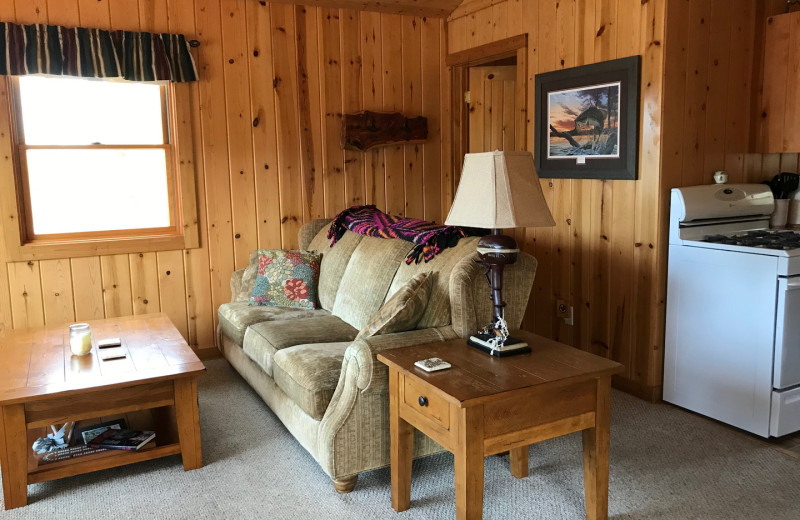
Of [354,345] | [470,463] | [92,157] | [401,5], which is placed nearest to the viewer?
[470,463]

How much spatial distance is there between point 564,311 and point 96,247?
9.68 feet

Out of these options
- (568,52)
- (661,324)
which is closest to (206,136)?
(568,52)

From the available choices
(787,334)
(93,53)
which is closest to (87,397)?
(93,53)

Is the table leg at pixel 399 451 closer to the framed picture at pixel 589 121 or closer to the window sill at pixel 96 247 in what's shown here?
the framed picture at pixel 589 121

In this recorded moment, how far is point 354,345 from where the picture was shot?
2.55 metres

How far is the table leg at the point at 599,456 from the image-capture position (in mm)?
2266

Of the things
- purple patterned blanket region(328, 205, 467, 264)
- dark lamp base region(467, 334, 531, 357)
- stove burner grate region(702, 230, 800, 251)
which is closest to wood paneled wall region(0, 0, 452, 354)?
purple patterned blanket region(328, 205, 467, 264)

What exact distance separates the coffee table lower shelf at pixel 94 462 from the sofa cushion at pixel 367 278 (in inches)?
43.6

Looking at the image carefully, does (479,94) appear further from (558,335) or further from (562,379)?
(562,379)

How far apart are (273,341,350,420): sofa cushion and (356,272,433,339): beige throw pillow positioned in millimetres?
208

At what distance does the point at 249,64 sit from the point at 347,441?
2.91m

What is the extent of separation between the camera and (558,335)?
164 inches

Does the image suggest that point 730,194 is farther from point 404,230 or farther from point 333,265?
point 333,265

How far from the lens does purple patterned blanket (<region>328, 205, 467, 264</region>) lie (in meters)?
3.08
